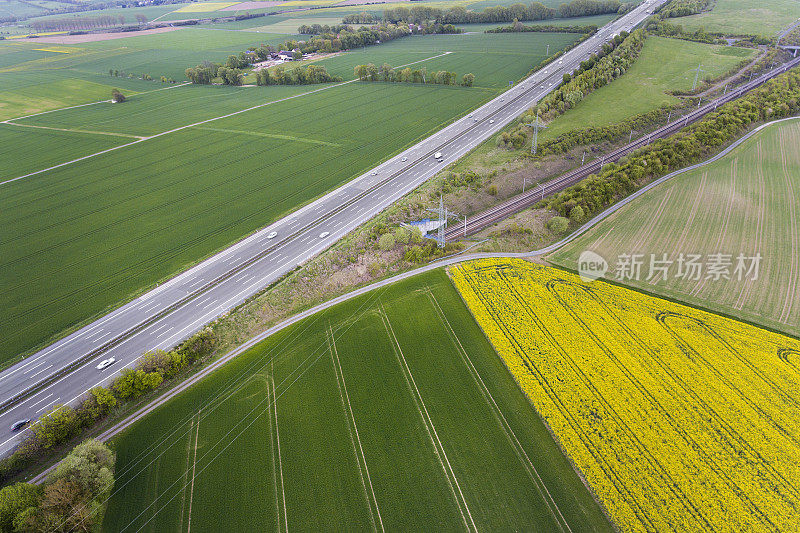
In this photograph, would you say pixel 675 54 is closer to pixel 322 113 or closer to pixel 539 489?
pixel 322 113

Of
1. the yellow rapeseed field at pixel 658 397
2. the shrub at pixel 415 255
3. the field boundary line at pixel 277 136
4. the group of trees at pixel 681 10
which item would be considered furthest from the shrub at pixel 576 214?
the group of trees at pixel 681 10

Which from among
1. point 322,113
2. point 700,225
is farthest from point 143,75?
point 700,225

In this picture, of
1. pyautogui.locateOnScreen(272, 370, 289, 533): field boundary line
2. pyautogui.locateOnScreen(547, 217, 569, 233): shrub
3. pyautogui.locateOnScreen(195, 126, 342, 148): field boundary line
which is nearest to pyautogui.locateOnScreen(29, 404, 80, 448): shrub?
pyautogui.locateOnScreen(272, 370, 289, 533): field boundary line

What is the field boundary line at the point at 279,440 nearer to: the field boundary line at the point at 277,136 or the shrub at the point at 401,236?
the shrub at the point at 401,236

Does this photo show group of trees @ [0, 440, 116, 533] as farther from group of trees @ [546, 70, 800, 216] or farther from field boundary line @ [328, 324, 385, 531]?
group of trees @ [546, 70, 800, 216]

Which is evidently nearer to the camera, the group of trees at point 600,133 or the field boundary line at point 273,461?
the field boundary line at point 273,461

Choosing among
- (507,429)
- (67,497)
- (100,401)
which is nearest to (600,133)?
(507,429)
